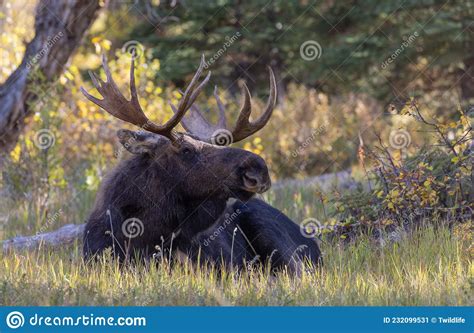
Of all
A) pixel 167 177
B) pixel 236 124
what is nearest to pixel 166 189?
pixel 167 177

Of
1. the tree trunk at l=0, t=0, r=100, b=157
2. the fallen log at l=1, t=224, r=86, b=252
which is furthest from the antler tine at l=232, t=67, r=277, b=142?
the tree trunk at l=0, t=0, r=100, b=157

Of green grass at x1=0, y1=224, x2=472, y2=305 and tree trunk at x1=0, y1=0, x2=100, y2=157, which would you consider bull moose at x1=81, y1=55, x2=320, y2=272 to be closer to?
green grass at x1=0, y1=224, x2=472, y2=305

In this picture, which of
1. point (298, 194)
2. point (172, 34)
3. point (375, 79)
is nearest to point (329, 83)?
point (375, 79)

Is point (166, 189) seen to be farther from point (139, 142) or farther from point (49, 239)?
point (49, 239)

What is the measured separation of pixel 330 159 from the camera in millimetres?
16000

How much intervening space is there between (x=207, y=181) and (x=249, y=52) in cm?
1298

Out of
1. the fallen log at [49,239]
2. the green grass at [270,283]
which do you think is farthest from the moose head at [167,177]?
the fallen log at [49,239]

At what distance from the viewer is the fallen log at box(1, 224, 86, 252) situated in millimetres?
8211

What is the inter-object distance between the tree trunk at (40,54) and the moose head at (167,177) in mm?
3845

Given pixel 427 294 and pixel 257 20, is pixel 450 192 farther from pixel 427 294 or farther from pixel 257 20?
pixel 257 20

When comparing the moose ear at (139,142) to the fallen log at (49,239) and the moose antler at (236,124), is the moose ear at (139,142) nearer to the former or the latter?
the moose antler at (236,124)

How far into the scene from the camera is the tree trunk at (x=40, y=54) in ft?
36.4

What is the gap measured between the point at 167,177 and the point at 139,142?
36cm

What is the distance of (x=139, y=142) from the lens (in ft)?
24.2
